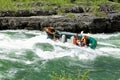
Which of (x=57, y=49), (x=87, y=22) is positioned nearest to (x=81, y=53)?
(x=57, y=49)

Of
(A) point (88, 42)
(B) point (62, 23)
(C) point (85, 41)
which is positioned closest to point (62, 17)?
(B) point (62, 23)

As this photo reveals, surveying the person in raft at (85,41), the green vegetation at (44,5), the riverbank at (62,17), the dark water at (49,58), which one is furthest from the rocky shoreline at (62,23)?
the person in raft at (85,41)

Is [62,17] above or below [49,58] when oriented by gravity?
below

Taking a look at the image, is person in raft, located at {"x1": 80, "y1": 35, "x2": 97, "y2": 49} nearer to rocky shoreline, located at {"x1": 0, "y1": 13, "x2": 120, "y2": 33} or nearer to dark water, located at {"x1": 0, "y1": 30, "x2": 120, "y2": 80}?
dark water, located at {"x1": 0, "y1": 30, "x2": 120, "y2": 80}

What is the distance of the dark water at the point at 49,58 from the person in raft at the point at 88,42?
338 millimetres

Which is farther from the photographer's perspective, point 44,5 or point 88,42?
point 44,5

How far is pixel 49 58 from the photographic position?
50.0 ft

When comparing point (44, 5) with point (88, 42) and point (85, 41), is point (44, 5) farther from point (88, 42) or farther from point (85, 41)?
point (85, 41)

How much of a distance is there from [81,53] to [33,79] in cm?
464

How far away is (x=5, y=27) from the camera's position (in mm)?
22938

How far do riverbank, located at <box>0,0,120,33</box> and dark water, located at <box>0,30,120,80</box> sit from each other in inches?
102

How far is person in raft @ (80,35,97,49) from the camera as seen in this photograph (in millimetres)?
17422

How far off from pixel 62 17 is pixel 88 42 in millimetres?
5912

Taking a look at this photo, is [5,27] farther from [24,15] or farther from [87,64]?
[87,64]
